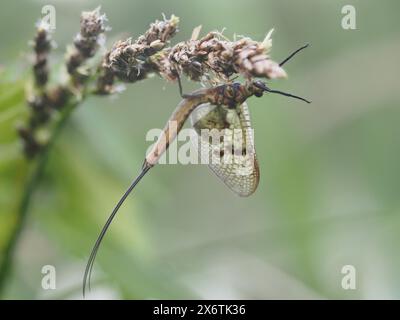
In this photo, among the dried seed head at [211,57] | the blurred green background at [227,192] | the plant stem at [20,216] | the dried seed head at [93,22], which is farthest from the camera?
the blurred green background at [227,192]

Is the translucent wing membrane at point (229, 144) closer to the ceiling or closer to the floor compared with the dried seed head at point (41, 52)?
closer to the floor

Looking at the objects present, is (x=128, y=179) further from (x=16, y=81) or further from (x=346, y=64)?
(x=346, y=64)

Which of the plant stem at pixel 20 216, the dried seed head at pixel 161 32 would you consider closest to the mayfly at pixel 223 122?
the dried seed head at pixel 161 32

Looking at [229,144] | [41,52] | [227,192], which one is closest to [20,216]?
[41,52]

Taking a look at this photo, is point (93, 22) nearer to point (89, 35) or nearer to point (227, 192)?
point (89, 35)

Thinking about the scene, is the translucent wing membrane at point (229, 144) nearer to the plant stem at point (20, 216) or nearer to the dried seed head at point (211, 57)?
the dried seed head at point (211, 57)

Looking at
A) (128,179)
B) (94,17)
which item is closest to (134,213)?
(128,179)
